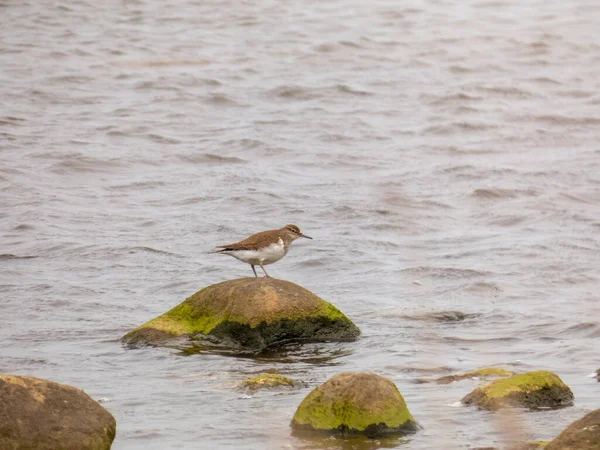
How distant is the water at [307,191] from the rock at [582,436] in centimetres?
112

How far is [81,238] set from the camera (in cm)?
1716

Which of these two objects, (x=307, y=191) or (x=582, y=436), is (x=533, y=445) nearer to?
(x=582, y=436)

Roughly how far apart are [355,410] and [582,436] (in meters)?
1.91

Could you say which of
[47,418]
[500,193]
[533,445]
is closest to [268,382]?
[47,418]

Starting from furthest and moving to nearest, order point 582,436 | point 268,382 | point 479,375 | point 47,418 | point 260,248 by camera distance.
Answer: point 260,248
point 479,375
point 268,382
point 47,418
point 582,436

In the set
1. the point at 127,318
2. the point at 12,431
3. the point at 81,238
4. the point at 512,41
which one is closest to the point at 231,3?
the point at 512,41

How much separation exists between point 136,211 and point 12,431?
11.1 m

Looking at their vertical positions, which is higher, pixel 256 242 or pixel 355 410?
pixel 355 410

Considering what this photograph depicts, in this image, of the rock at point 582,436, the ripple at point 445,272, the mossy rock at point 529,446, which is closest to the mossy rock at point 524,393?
the mossy rock at point 529,446

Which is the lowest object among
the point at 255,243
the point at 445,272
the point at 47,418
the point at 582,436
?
the point at 445,272

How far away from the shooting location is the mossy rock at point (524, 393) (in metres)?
9.23

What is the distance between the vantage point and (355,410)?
28.2 feet

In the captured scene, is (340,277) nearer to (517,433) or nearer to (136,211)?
(136,211)

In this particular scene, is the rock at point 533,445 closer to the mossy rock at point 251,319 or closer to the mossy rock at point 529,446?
the mossy rock at point 529,446
